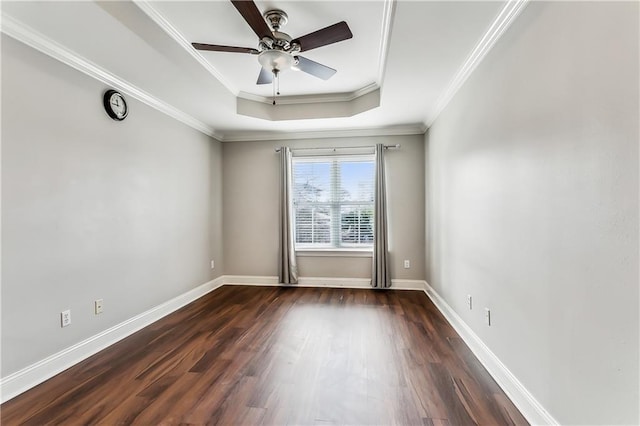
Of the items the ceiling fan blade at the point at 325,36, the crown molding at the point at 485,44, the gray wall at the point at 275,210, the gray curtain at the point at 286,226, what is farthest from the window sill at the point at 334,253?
the ceiling fan blade at the point at 325,36

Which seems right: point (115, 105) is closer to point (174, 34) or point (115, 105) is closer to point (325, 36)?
point (174, 34)

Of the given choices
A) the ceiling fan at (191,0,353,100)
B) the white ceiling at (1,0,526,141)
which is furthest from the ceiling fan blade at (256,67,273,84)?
the white ceiling at (1,0,526,141)

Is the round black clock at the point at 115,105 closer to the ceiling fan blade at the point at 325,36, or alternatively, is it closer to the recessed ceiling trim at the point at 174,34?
the recessed ceiling trim at the point at 174,34

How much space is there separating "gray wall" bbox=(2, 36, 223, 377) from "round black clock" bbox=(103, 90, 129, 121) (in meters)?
0.05

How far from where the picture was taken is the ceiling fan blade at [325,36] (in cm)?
193

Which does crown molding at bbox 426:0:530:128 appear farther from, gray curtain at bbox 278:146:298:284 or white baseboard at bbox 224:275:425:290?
white baseboard at bbox 224:275:425:290

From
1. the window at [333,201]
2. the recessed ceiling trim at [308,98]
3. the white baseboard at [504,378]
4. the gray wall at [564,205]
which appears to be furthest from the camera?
the window at [333,201]

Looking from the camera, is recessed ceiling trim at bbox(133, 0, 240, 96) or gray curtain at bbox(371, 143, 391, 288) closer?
recessed ceiling trim at bbox(133, 0, 240, 96)

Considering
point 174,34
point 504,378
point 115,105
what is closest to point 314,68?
point 174,34

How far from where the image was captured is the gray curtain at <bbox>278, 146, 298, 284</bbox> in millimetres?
4523

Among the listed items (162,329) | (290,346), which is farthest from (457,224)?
(162,329)

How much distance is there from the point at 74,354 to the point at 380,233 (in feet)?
11.7

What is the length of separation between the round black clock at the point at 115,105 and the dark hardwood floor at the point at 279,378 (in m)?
2.08

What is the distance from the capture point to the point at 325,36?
6.66ft
